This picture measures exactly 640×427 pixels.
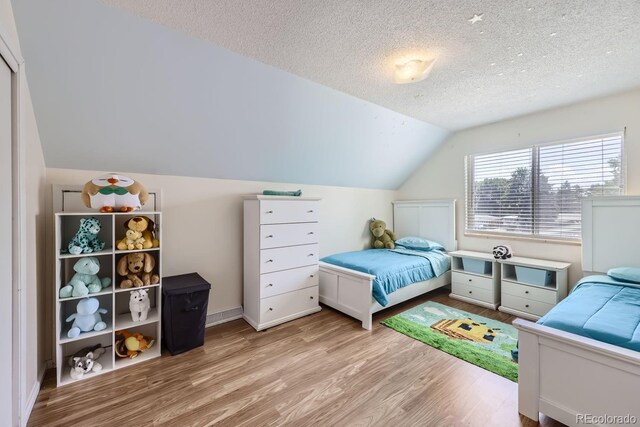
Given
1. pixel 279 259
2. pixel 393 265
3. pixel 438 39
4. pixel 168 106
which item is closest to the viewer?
pixel 438 39

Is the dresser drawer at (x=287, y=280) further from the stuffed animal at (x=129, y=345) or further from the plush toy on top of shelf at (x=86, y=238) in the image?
the plush toy on top of shelf at (x=86, y=238)

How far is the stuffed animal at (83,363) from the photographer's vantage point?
1916 mm

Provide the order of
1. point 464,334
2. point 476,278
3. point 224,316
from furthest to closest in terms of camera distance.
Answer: point 476,278
point 224,316
point 464,334

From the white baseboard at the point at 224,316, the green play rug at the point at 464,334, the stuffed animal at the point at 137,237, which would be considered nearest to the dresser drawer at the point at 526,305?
the green play rug at the point at 464,334

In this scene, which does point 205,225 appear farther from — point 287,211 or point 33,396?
point 33,396

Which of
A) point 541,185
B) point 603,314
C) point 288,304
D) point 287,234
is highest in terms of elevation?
point 541,185

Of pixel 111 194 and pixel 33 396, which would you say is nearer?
pixel 33 396

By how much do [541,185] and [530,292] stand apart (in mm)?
1310

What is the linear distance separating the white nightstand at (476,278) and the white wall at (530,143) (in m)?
0.41

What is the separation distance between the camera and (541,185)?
325 centimetres

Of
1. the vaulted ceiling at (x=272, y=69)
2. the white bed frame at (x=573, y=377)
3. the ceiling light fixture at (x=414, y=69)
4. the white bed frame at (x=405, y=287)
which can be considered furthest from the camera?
the white bed frame at (x=405, y=287)

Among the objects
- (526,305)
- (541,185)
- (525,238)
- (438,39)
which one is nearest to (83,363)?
(438,39)

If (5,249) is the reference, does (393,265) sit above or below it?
below

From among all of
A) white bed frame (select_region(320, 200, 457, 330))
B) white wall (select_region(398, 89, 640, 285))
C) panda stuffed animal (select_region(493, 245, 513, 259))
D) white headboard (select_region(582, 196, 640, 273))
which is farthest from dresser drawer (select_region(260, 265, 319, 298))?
white headboard (select_region(582, 196, 640, 273))
